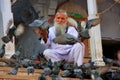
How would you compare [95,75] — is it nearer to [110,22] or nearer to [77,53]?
[77,53]

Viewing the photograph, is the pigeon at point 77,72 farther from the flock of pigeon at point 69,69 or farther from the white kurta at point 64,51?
the white kurta at point 64,51

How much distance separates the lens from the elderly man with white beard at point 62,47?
7.84 m

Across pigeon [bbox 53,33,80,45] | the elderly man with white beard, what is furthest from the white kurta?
pigeon [bbox 53,33,80,45]

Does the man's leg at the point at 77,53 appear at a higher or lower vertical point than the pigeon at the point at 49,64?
higher

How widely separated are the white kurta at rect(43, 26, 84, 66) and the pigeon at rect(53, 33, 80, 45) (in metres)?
0.31

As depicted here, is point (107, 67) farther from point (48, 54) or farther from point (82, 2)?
point (82, 2)

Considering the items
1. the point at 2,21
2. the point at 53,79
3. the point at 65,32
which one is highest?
the point at 2,21

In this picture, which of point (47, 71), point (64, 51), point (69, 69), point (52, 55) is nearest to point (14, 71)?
point (47, 71)

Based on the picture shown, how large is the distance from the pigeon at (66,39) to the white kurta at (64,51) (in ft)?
1.01

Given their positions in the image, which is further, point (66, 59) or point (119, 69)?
point (66, 59)

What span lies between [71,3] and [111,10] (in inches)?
56.5

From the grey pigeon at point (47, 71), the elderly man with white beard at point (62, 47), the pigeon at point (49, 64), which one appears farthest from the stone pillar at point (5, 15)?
the grey pigeon at point (47, 71)

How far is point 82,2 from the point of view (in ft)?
58.3

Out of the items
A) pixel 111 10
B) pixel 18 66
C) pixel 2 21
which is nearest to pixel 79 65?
pixel 18 66
